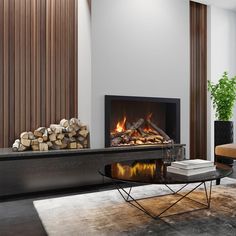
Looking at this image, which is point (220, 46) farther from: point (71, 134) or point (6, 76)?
point (6, 76)

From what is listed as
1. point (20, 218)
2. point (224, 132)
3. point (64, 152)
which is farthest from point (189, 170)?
point (224, 132)

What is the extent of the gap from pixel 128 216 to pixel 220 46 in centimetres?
376

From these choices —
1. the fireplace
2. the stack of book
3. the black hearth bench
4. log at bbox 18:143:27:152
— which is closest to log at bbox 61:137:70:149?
the black hearth bench

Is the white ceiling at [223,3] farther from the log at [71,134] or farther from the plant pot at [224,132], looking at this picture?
the log at [71,134]

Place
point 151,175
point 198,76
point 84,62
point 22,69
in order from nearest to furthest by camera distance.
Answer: point 151,175 → point 22,69 → point 84,62 → point 198,76

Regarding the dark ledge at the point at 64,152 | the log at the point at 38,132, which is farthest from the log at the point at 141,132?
the log at the point at 38,132

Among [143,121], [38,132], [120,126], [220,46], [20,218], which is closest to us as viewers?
[20,218]

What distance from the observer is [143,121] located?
3.94 metres

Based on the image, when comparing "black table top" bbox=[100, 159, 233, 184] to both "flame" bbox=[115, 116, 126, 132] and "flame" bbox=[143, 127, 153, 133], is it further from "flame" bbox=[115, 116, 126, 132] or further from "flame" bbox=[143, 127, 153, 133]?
"flame" bbox=[143, 127, 153, 133]

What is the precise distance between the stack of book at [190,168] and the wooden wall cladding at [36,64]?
6.40 feet

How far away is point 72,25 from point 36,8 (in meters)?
0.49

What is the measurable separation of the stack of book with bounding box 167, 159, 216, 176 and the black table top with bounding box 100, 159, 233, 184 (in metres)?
0.04

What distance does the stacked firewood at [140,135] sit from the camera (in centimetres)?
360

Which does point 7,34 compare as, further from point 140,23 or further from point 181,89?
point 181,89
